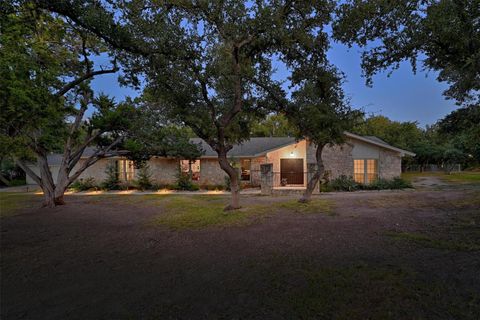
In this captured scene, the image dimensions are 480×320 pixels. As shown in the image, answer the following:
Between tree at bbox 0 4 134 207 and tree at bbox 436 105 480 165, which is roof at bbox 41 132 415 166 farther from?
tree at bbox 0 4 134 207

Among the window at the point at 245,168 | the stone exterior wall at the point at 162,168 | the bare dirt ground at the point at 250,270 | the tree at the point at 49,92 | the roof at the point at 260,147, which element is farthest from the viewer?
the stone exterior wall at the point at 162,168

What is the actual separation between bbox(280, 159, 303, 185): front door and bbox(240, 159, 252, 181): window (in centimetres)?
259

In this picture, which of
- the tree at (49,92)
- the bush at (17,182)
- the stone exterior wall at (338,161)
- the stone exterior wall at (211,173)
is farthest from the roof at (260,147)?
the tree at (49,92)

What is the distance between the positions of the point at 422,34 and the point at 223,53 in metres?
5.94

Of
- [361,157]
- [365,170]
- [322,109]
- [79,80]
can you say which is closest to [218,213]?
[322,109]

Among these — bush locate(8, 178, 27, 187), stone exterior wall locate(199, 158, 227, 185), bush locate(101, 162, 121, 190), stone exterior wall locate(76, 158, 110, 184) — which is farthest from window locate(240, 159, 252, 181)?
bush locate(8, 178, 27, 187)

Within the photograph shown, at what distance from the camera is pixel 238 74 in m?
8.73

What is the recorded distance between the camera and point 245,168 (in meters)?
20.6

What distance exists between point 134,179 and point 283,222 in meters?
16.0

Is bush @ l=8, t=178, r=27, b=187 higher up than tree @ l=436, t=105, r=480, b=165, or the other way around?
tree @ l=436, t=105, r=480, b=165

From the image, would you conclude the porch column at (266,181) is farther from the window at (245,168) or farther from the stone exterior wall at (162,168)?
the stone exterior wall at (162,168)

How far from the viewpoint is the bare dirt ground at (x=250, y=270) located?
3.16 meters

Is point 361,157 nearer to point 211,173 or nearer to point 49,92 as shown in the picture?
point 211,173

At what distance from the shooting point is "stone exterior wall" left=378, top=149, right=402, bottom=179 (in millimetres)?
18000
